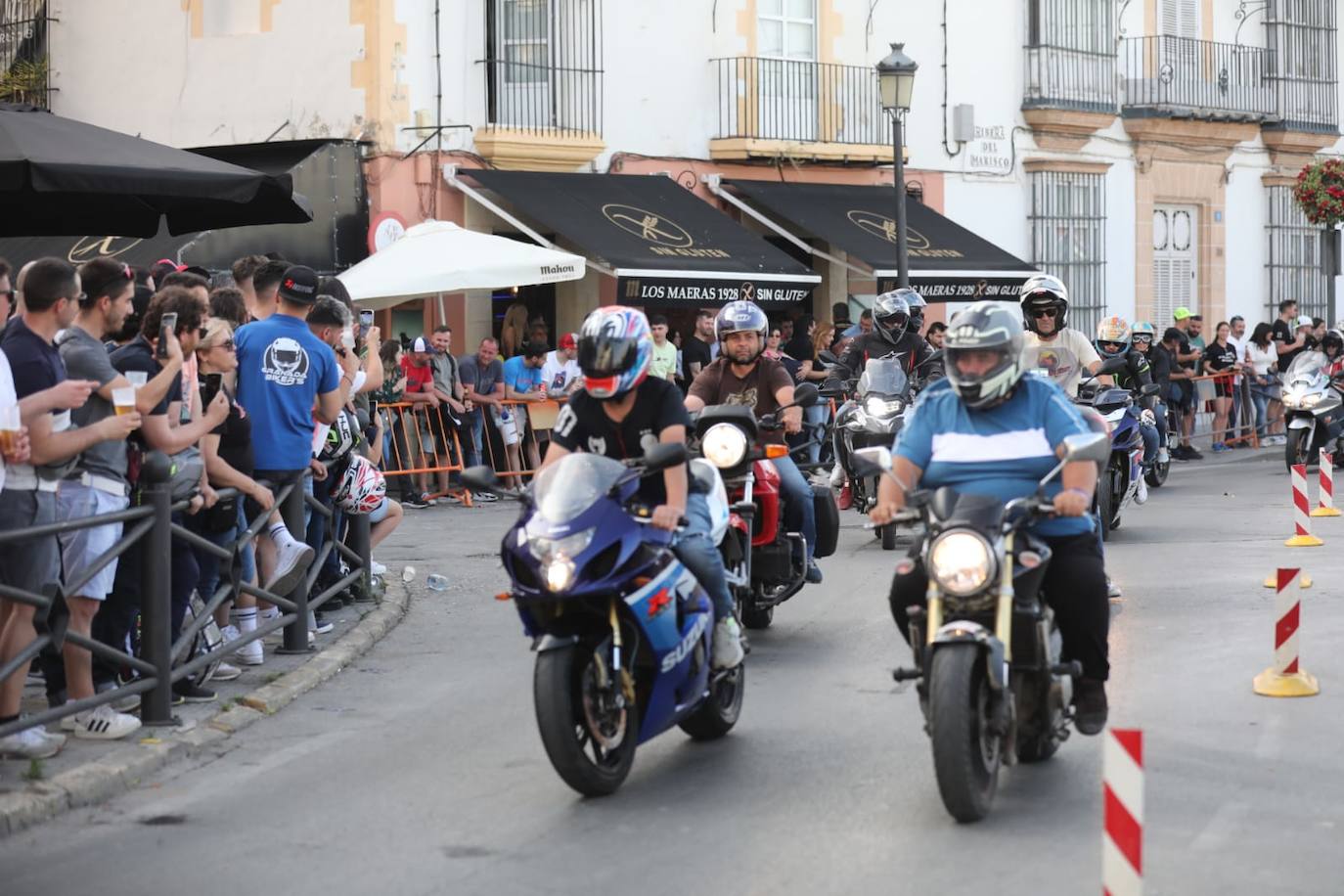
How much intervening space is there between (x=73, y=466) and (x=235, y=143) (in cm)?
1661

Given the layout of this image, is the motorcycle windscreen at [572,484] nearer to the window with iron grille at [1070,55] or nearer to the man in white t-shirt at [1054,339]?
the man in white t-shirt at [1054,339]

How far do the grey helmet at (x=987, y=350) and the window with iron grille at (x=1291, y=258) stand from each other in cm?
2914

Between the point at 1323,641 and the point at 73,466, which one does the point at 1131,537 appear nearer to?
the point at 1323,641

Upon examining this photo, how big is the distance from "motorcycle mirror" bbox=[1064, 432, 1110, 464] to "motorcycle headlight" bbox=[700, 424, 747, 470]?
2.92 m

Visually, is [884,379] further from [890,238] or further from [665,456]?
[890,238]

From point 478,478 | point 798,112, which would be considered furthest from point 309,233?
point 478,478

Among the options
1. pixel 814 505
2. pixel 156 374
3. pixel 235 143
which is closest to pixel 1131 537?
pixel 814 505

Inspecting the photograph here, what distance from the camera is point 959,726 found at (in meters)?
6.39

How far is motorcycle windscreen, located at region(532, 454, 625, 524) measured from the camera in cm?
698

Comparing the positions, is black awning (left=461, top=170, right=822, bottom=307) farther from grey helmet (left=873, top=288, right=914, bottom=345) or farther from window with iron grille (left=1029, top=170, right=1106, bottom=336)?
grey helmet (left=873, top=288, right=914, bottom=345)

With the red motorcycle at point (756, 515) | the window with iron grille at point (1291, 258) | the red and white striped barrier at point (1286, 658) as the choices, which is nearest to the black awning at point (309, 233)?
the red motorcycle at point (756, 515)

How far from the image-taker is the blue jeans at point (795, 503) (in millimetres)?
10891

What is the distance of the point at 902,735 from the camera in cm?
812

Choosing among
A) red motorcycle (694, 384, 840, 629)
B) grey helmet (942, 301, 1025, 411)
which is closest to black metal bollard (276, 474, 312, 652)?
red motorcycle (694, 384, 840, 629)
